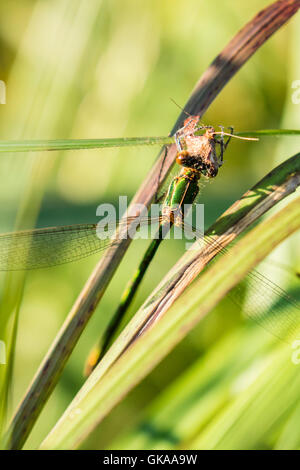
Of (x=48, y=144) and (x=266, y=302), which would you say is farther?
(x=266, y=302)

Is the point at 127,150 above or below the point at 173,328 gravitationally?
above

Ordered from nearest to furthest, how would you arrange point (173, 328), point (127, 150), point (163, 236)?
1. point (173, 328)
2. point (163, 236)
3. point (127, 150)

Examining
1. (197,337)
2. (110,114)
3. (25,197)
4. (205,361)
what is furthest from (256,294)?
(110,114)

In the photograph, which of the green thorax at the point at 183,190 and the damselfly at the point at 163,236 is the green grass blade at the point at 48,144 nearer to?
the damselfly at the point at 163,236

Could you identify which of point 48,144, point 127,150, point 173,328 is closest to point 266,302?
point 173,328

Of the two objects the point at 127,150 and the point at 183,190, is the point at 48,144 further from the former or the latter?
the point at 127,150

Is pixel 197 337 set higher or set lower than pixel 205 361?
higher
